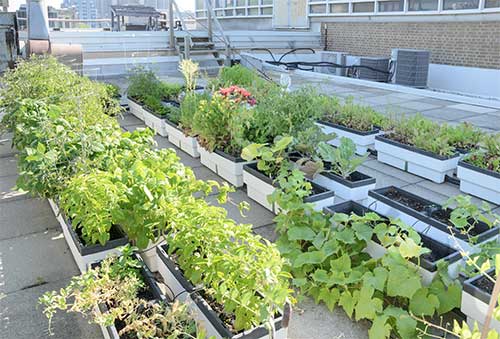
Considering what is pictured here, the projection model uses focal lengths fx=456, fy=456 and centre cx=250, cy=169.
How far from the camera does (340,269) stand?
2.34 metres

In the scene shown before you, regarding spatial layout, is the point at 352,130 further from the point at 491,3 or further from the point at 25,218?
the point at 491,3

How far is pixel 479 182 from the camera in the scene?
3559mm

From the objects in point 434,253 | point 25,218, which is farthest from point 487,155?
point 25,218

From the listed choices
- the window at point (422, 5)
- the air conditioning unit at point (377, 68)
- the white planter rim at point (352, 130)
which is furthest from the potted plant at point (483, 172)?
the window at point (422, 5)

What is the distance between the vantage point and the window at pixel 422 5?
10.1 m

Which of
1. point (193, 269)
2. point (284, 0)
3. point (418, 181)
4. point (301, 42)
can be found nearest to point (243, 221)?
point (193, 269)

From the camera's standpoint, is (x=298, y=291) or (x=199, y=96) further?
(x=199, y=96)

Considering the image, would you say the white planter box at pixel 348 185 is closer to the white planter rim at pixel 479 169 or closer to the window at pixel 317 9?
the white planter rim at pixel 479 169

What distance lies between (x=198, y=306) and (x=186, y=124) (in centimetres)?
293

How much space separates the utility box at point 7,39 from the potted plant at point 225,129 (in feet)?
14.9

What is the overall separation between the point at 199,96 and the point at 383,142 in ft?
6.39

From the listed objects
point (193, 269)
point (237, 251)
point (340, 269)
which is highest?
point (237, 251)

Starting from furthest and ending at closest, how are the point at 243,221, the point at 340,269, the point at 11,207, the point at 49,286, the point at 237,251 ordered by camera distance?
1. the point at 11,207
2. the point at 243,221
3. the point at 49,286
4. the point at 340,269
5. the point at 237,251

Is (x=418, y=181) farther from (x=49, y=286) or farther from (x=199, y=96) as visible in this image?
(x=49, y=286)
